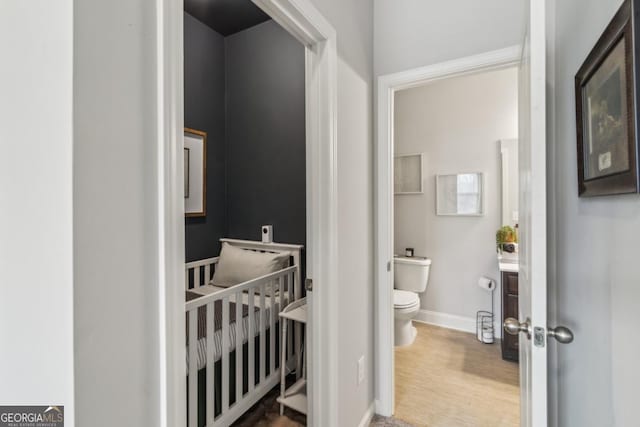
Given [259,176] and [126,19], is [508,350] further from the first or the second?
[126,19]

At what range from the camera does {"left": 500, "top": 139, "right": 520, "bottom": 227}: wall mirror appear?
9.07ft

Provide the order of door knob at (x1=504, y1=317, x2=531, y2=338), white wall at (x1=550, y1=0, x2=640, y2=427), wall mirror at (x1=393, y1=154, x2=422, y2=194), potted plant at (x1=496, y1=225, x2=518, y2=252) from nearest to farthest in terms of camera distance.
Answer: white wall at (x1=550, y1=0, x2=640, y2=427), door knob at (x1=504, y1=317, x2=531, y2=338), potted plant at (x1=496, y1=225, x2=518, y2=252), wall mirror at (x1=393, y1=154, x2=422, y2=194)

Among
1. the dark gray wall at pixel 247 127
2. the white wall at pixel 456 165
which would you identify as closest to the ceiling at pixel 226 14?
the dark gray wall at pixel 247 127

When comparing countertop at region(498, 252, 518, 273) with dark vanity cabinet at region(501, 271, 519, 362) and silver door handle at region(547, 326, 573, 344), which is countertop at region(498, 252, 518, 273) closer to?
dark vanity cabinet at region(501, 271, 519, 362)

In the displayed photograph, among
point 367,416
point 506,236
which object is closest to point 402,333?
point 367,416

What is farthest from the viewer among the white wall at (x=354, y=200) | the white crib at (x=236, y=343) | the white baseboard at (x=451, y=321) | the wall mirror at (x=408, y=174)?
the wall mirror at (x=408, y=174)

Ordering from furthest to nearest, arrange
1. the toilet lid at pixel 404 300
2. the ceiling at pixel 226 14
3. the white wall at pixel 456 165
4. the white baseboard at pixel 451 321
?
1. the white baseboard at pixel 451 321
2. the white wall at pixel 456 165
3. the toilet lid at pixel 404 300
4. the ceiling at pixel 226 14

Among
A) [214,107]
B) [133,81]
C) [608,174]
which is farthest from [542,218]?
[214,107]

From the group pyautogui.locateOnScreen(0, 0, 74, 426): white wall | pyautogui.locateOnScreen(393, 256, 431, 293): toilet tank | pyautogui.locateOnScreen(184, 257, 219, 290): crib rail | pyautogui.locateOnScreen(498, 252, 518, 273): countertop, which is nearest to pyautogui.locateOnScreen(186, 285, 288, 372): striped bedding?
pyautogui.locateOnScreen(184, 257, 219, 290): crib rail

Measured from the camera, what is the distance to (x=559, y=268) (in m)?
1.19

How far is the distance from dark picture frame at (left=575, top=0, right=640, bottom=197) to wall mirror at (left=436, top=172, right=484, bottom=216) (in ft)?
7.00

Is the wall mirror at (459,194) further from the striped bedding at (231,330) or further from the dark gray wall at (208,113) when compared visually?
the dark gray wall at (208,113)

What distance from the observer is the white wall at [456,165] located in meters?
2.86

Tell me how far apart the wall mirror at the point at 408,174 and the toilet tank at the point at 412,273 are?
745mm
